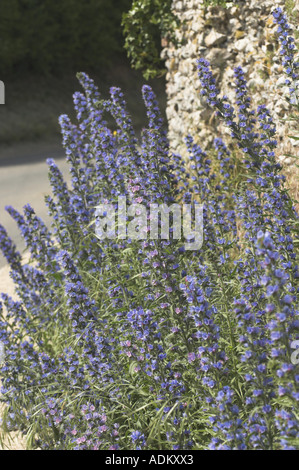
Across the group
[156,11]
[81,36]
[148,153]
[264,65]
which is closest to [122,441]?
[148,153]

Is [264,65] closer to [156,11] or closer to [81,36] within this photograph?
[156,11]

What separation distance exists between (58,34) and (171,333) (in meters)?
15.8

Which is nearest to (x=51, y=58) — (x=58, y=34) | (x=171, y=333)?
(x=58, y=34)

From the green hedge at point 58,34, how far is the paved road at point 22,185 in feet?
11.3

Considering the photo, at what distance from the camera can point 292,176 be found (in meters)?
6.23

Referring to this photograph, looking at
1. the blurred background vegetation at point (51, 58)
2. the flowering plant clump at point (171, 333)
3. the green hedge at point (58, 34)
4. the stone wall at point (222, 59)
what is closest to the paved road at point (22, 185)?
the blurred background vegetation at point (51, 58)

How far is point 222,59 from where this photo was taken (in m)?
8.19

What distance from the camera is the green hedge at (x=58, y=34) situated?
16.8 meters

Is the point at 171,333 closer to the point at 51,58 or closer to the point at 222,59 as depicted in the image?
the point at 222,59

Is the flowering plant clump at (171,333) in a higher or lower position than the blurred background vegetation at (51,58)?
lower

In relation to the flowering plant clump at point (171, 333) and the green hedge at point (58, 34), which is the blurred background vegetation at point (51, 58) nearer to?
the green hedge at point (58, 34)

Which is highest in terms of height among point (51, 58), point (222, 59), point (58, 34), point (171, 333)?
point (58, 34)

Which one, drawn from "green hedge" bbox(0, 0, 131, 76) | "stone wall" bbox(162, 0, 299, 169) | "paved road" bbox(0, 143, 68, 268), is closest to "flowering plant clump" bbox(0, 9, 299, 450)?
"stone wall" bbox(162, 0, 299, 169)

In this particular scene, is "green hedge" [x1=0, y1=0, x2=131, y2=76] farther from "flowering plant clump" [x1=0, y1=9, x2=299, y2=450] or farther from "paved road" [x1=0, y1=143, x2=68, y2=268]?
"flowering plant clump" [x1=0, y1=9, x2=299, y2=450]
